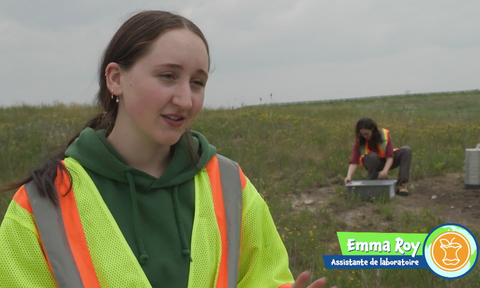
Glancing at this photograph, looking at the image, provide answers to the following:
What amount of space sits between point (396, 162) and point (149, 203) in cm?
636

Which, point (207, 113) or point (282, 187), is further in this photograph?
point (207, 113)

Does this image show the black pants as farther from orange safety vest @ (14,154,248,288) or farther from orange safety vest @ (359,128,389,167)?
orange safety vest @ (14,154,248,288)

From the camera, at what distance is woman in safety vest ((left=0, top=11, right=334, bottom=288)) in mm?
1456

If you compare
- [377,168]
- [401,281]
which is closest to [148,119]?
[401,281]

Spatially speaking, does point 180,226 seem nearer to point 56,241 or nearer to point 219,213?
point 219,213

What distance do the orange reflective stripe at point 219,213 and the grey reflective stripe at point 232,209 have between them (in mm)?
11

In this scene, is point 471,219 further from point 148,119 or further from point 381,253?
point 148,119

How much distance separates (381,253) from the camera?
4.38 m

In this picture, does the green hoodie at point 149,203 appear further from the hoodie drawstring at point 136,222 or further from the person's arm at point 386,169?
the person's arm at point 386,169

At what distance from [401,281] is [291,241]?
4.06ft

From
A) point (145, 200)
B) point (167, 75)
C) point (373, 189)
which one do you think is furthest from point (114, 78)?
point (373, 189)

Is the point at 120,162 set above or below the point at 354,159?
above

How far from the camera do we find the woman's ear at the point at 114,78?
169cm

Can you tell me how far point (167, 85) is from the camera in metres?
1.57
